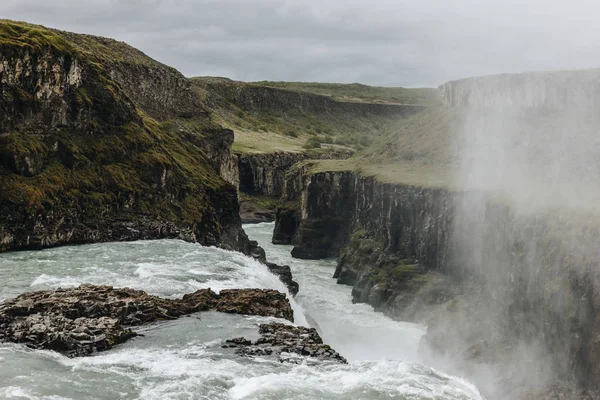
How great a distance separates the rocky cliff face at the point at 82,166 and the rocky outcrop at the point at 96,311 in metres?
18.9

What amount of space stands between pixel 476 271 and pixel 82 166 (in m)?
30.0

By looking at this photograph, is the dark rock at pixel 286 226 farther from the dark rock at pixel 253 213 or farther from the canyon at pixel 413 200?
the dark rock at pixel 253 213

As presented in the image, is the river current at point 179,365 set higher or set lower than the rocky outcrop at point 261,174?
lower

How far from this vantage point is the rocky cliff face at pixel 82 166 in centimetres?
4972

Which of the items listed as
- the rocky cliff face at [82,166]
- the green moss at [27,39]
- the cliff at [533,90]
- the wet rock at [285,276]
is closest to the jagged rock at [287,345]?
the rocky cliff face at [82,166]

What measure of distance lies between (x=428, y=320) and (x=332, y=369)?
25.8m

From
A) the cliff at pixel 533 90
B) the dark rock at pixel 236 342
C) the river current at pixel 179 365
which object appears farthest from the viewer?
the cliff at pixel 533 90

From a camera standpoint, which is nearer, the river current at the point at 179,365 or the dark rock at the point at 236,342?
the river current at the point at 179,365

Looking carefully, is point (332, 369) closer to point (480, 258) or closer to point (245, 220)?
point (480, 258)

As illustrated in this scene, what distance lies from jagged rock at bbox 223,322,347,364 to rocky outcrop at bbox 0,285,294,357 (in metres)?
3.63

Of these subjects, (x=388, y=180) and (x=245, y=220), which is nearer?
(x=388, y=180)

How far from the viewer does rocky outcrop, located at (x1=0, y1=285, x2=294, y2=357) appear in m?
26.4

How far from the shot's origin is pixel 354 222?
79625mm

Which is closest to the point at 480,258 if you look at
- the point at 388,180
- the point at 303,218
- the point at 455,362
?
the point at 455,362
